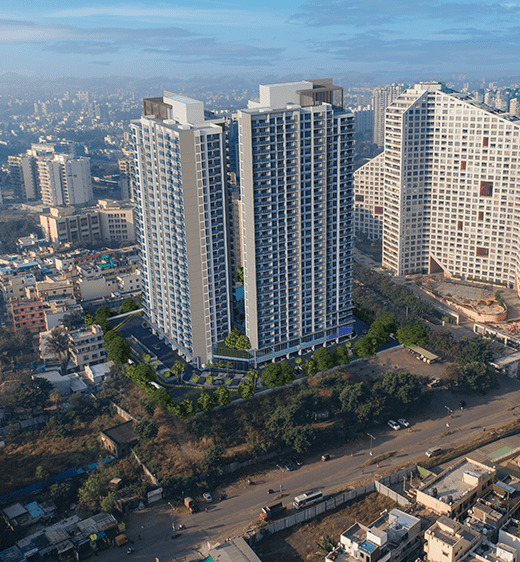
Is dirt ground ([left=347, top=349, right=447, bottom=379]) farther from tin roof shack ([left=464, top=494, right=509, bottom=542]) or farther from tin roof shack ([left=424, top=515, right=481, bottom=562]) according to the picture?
tin roof shack ([left=424, top=515, right=481, bottom=562])

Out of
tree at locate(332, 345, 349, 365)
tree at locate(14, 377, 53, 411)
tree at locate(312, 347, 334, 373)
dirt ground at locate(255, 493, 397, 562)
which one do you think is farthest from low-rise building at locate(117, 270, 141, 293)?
dirt ground at locate(255, 493, 397, 562)

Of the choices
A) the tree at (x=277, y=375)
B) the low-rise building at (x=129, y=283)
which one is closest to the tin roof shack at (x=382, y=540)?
the tree at (x=277, y=375)

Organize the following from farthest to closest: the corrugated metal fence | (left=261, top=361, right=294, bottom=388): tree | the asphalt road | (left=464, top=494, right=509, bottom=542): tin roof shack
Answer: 1. (left=261, top=361, right=294, bottom=388): tree
2. the corrugated metal fence
3. the asphalt road
4. (left=464, top=494, right=509, bottom=542): tin roof shack

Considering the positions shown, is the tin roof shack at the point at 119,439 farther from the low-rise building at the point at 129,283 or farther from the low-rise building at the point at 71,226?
the low-rise building at the point at 71,226

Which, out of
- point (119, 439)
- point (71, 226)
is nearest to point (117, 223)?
point (71, 226)

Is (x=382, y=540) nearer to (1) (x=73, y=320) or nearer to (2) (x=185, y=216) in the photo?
(2) (x=185, y=216)

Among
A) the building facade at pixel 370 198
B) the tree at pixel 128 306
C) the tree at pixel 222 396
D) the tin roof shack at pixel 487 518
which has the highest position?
the building facade at pixel 370 198

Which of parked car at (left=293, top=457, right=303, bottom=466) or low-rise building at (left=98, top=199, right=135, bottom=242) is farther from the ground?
low-rise building at (left=98, top=199, right=135, bottom=242)
